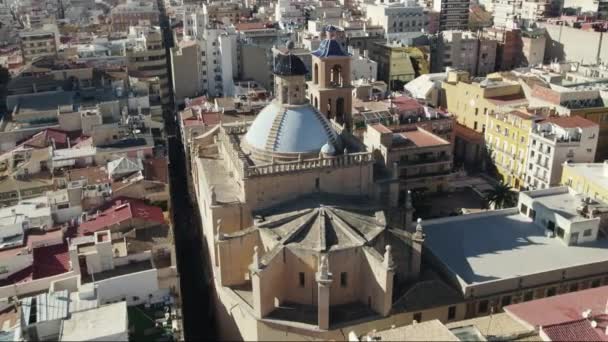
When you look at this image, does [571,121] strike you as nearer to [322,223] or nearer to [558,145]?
[558,145]

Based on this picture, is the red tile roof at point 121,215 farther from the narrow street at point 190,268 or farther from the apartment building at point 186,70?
the apartment building at point 186,70

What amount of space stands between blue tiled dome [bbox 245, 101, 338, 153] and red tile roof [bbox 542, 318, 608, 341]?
17.5 meters

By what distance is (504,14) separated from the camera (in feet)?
538

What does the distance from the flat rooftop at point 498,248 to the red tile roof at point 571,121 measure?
18.9 meters

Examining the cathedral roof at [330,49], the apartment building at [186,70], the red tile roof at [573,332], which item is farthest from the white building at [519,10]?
the red tile roof at [573,332]

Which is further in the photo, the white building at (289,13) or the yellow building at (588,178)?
the white building at (289,13)

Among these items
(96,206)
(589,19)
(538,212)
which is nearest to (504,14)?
(589,19)

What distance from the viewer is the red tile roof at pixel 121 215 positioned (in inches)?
1663

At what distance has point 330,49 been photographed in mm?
48125

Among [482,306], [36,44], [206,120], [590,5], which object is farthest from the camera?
[590,5]

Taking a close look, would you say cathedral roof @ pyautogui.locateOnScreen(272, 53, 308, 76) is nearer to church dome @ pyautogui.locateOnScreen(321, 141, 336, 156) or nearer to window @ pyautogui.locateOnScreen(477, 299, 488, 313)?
church dome @ pyautogui.locateOnScreen(321, 141, 336, 156)

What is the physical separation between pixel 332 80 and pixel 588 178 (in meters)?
23.7

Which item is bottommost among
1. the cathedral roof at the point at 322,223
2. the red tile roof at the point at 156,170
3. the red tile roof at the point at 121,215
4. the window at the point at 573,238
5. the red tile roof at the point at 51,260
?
the red tile roof at the point at 51,260

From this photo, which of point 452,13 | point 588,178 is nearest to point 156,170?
point 588,178
